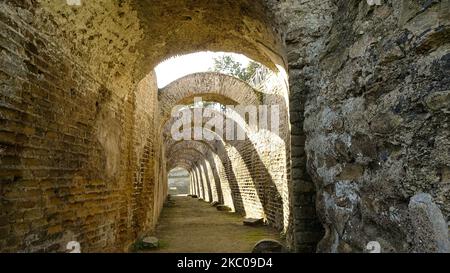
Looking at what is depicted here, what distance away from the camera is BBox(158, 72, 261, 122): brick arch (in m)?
9.99

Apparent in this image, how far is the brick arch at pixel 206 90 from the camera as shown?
999cm

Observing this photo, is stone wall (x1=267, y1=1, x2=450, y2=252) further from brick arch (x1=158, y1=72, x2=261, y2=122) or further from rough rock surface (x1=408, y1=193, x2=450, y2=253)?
brick arch (x1=158, y1=72, x2=261, y2=122)

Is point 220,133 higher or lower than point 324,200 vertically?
higher

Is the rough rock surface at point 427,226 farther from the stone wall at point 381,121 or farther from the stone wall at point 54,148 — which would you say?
the stone wall at point 54,148

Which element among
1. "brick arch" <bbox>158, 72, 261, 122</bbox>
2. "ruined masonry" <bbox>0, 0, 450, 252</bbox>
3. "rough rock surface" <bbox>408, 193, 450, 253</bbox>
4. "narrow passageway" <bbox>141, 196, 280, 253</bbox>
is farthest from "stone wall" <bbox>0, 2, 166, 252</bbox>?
"brick arch" <bbox>158, 72, 261, 122</bbox>

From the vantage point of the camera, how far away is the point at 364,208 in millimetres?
2092

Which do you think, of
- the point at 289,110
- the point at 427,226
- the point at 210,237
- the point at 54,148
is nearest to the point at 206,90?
the point at 210,237

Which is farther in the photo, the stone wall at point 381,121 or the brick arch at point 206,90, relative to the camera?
the brick arch at point 206,90

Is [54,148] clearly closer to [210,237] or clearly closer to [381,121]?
[381,121]

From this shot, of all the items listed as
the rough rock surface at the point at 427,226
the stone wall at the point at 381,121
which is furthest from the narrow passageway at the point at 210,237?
the rough rock surface at the point at 427,226

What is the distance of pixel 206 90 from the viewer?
10.1 metres

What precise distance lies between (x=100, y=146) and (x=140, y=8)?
186cm
